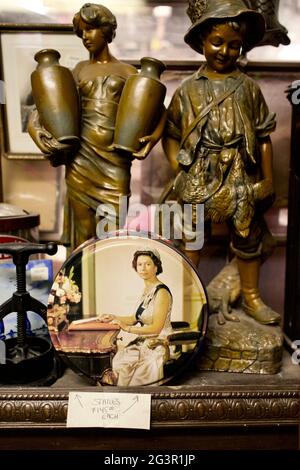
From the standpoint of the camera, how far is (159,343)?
30.0 inches

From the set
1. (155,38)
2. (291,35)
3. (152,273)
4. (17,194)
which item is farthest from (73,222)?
(291,35)

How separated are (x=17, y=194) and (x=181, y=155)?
1.64ft

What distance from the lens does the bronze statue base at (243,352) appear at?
2.69 feet

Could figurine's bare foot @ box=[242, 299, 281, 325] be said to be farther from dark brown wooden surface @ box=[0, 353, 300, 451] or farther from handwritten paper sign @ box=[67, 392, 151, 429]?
handwritten paper sign @ box=[67, 392, 151, 429]

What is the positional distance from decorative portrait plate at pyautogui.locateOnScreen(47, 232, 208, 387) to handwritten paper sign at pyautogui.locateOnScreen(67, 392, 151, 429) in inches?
1.4

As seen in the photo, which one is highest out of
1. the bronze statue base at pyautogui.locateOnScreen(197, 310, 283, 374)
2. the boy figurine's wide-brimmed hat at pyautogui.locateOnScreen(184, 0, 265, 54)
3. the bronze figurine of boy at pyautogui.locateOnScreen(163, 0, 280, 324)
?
the boy figurine's wide-brimmed hat at pyautogui.locateOnScreen(184, 0, 265, 54)

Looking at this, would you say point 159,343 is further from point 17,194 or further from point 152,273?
point 17,194

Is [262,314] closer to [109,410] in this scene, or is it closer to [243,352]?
[243,352]

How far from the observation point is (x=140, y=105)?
2.50 ft

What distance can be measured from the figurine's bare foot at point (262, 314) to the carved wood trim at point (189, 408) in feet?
0.49

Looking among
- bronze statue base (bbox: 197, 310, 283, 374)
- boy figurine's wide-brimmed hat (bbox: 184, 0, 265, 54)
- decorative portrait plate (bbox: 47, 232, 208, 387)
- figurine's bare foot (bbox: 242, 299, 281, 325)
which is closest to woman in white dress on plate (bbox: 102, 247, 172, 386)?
decorative portrait plate (bbox: 47, 232, 208, 387)

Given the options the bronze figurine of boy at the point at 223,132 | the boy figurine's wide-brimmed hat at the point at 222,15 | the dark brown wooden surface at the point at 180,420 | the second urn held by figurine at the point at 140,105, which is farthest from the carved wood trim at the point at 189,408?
the boy figurine's wide-brimmed hat at the point at 222,15

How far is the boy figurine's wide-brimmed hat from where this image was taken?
753mm

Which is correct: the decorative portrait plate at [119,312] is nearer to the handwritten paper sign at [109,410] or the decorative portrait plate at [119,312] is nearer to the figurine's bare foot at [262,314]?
the handwritten paper sign at [109,410]
